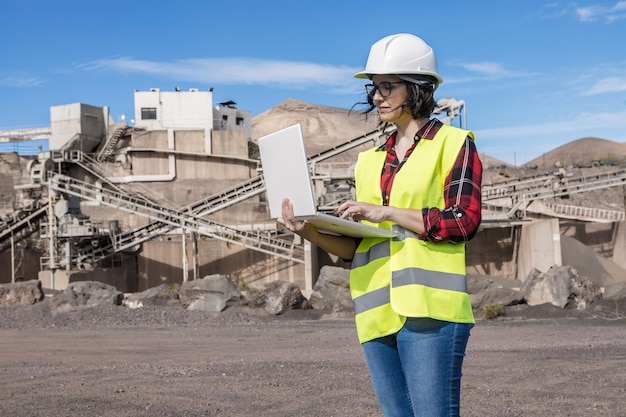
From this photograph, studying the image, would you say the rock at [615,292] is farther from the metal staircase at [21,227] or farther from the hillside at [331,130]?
the hillside at [331,130]

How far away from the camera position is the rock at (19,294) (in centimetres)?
2294

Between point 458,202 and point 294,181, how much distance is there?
57 centimetres

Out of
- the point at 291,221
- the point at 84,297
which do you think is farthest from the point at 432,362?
the point at 84,297

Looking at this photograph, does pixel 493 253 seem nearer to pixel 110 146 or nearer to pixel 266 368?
pixel 266 368

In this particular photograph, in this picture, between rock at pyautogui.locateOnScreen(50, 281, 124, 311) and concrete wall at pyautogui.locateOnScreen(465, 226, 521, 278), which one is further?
concrete wall at pyautogui.locateOnScreen(465, 226, 521, 278)

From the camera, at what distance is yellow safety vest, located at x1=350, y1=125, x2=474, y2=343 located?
112 inches

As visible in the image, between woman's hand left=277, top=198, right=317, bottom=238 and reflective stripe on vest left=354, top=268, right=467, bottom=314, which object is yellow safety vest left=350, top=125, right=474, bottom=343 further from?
woman's hand left=277, top=198, right=317, bottom=238

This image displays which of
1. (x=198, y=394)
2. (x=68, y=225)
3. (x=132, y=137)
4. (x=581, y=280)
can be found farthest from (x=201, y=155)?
(x=198, y=394)

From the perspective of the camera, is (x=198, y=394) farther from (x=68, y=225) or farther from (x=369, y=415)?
(x=68, y=225)

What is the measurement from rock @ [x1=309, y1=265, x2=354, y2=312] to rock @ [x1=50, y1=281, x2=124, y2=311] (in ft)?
17.8

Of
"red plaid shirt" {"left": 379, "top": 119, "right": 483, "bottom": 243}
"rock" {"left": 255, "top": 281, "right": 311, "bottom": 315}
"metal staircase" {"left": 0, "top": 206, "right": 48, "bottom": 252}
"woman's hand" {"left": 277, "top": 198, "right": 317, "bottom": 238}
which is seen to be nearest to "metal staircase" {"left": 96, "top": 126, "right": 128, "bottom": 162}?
"metal staircase" {"left": 0, "top": 206, "right": 48, "bottom": 252}

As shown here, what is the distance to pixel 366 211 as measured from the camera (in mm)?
2916

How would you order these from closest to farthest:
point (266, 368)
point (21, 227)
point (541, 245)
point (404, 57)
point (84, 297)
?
point (404, 57) → point (266, 368) → point (84, 297) → point (541, 245) → point (21, 227)

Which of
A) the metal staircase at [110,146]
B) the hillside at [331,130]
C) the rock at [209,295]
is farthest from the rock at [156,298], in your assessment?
the hillside at [331,130]
